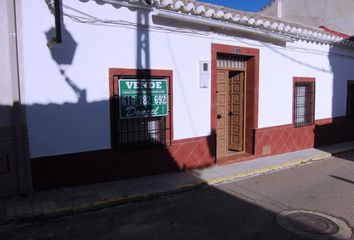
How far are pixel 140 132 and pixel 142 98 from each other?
0.70 meters

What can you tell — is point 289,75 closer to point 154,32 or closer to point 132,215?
point 154,32

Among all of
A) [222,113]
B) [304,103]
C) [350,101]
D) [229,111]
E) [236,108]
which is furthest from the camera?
[350,101]

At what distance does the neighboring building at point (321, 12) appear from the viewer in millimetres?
14844

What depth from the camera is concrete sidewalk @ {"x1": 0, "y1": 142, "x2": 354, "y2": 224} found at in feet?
16.8

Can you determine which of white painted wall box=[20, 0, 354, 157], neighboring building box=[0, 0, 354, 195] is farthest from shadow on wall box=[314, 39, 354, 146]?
white painted wall box=[20, 0, 354, 157]

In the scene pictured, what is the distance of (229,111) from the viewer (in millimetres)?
9430

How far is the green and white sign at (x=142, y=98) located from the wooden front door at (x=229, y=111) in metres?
2.07

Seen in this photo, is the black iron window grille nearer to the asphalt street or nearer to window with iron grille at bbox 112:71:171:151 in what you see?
window with iron grille at bbox 112:71:171:151

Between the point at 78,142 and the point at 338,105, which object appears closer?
the point at 78,142

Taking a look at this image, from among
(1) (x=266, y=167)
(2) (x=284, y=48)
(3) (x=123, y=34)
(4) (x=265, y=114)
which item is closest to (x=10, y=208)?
(3) (x=123, y=34)

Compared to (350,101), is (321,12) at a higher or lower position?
higher

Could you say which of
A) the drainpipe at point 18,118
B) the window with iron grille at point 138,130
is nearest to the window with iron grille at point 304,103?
the window with iron grille at point 138,130

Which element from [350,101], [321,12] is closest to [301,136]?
[350,101]

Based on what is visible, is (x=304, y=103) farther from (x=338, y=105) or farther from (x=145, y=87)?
(x=145, y=87)
